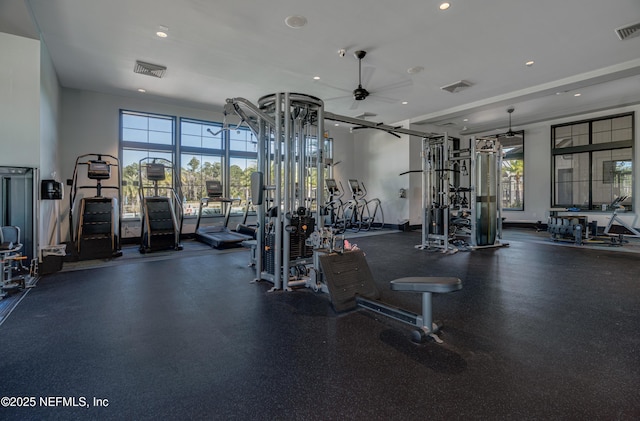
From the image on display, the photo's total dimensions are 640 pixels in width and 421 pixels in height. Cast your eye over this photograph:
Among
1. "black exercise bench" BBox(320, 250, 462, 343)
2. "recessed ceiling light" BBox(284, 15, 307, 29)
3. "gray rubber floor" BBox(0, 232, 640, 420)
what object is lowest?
"gray rubber floor" BBox(0, 232, 640, 420)

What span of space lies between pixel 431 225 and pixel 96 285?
617 centimetres

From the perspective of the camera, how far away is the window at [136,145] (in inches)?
303

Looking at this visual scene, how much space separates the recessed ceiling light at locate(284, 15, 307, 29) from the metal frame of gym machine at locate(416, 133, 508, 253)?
3.72m

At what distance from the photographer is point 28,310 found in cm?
307

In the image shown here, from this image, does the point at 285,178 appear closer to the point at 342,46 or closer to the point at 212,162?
the point at 342,46

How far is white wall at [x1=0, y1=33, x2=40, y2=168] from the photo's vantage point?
4.36 meters

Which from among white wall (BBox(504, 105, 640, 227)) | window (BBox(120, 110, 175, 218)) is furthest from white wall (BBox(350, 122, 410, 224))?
window (BBox(120, 110, 175, 218))

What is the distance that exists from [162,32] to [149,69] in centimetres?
154

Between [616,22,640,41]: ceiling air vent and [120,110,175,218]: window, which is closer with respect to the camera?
[616,22,640,41]: ceiling air vent

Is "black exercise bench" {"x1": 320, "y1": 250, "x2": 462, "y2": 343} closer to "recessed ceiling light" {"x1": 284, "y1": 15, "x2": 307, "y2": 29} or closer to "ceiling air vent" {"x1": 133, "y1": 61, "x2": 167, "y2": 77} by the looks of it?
"recessed ceiling light" {"x1": 284, "y1": 15, "x2": 307, "y2": 29}

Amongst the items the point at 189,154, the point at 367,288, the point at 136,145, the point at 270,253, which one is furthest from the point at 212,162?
the point at 367,288

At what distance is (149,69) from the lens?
233 inches

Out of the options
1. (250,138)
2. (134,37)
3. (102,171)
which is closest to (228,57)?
(134,37)

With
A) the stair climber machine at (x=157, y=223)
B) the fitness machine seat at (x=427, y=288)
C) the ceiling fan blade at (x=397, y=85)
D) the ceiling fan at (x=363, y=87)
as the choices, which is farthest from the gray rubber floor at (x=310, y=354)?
the ceiling fan blade at (x=397, y=85)
